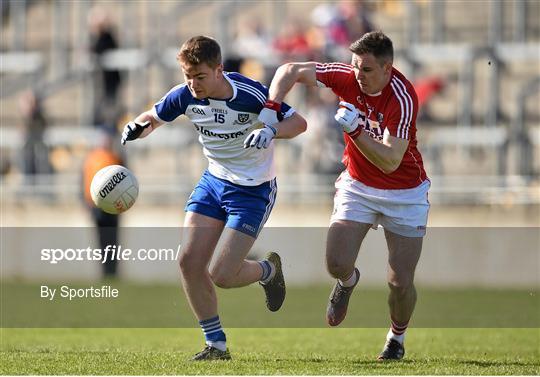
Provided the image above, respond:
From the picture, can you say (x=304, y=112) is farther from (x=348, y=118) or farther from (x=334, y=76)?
(x=348, y=118)

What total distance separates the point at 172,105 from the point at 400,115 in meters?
1.70

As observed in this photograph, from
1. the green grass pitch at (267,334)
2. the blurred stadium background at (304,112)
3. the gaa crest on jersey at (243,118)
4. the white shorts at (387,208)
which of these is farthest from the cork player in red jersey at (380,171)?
the blurred stadium background at (304,112)

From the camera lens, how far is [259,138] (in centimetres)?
862

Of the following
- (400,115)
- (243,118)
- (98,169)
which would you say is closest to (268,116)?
(243,118)

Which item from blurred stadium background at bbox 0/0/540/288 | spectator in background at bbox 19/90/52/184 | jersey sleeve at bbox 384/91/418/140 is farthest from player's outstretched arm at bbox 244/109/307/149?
spectator in background at bbox 19/90/52/184

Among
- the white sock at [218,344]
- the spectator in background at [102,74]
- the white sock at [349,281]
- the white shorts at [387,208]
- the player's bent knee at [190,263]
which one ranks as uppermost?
the spectator in background at [102,74]

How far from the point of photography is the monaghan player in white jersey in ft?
29.8

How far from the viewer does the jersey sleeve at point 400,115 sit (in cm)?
902

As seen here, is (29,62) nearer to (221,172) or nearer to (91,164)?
(91,164)

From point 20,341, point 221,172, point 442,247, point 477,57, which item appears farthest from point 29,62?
point 221,172

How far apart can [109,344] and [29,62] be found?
43.8ft

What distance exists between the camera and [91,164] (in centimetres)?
1839

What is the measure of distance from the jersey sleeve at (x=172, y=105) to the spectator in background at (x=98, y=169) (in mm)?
7740

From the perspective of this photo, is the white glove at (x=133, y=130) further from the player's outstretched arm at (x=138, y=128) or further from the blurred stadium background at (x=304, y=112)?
the blurred stadium background at (x=304, y=112)
